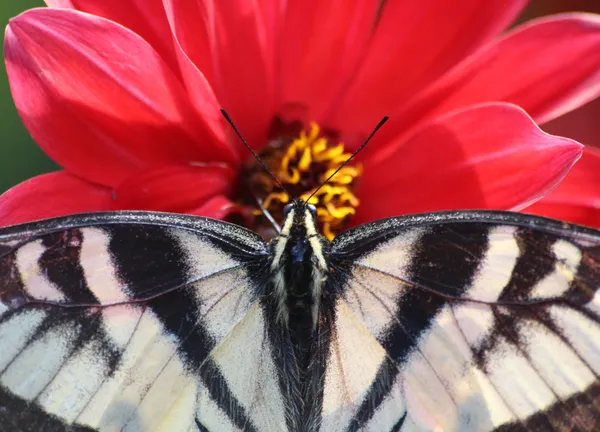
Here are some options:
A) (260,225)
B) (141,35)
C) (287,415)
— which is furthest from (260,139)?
(287,415)

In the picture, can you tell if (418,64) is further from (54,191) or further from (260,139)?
(54,191)

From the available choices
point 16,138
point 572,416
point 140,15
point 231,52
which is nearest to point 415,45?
point 231,52

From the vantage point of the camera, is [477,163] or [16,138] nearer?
[477,163]

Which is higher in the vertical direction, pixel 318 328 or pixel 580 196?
pixel 580 196

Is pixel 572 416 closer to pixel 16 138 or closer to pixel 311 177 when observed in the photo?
pixel 311 177

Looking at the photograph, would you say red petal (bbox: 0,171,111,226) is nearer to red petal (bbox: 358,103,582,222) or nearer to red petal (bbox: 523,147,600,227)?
red petal (bbox: 358,103,582,222)

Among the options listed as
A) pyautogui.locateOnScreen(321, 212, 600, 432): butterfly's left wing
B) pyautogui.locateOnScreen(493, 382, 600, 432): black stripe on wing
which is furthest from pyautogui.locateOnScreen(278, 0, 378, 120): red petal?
pyautogui.locateOnScreen(493, 382, 600, 432): black stripe on wing
